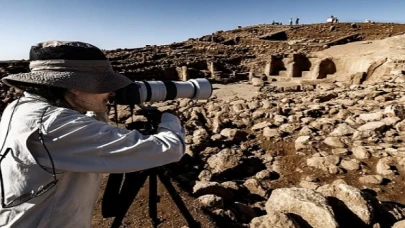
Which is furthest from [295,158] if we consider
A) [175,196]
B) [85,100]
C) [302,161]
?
[85,100]

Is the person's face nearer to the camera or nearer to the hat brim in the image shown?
the hat brim

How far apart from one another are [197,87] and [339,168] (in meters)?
2.66

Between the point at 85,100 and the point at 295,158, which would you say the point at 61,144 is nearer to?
the point at 85,100

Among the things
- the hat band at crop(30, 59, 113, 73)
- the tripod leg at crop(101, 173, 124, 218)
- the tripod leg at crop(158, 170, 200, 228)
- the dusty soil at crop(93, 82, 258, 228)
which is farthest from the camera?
the dusty soil at crop(93, 82, 258, 228)

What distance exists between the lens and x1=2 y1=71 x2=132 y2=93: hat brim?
1.02 metres

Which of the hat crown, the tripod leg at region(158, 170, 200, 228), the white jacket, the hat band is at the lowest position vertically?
the tripod leg at region(158, 170, 200, 228)

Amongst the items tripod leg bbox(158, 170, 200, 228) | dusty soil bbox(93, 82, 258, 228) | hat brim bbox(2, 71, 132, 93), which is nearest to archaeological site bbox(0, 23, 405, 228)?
dusty soil bbox(93, 82, 258, 228)

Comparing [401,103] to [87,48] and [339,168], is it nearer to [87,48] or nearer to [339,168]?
[339,168]

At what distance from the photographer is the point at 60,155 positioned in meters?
0.94

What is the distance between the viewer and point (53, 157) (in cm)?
94

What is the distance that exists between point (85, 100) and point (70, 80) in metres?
0.11

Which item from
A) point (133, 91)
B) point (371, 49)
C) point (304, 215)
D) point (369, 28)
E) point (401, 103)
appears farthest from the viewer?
point (369, 28)

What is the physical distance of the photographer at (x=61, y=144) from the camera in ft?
3.08

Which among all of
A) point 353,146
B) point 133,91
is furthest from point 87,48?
point 353,146
